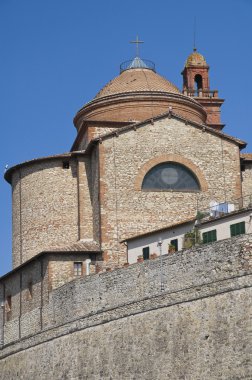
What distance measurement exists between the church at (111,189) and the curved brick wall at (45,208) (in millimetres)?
54

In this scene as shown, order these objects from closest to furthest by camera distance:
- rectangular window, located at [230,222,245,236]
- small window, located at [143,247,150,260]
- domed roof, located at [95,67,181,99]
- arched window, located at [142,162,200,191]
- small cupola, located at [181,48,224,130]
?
rectangular window, located at [230,222,245,236] → small window, located at [143,247,150,260] → arched window, located at [142,162,200,191] → domed roof, located at [95,67,181,99] → small cupola, located at [181,48,224,130]

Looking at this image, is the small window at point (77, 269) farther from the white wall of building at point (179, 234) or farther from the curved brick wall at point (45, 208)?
the curved brick wall at point (45, 208)

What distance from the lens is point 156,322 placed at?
37531mm

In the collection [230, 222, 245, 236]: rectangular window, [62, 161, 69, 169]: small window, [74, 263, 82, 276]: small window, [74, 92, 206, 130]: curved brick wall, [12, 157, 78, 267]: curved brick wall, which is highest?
[74, 92, 206, 130]: curved brick wall

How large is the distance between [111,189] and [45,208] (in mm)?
5055

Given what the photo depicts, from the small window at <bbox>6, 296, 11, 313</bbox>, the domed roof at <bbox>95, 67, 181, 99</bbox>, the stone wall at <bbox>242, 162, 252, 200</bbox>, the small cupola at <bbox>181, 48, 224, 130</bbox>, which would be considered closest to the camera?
the small window at <bbox>6, 296, 11, 313</bbox>

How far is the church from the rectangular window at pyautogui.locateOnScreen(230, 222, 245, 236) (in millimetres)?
→ 6361

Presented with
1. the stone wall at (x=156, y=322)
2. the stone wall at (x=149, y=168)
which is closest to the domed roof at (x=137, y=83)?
the stone wall at (x=149, y=168)

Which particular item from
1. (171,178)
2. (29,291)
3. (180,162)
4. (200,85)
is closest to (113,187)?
(171,178)

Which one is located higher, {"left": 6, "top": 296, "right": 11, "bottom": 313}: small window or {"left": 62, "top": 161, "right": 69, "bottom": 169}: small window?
{"left": 62, "top": 161, "right": 69, "bottom": 169}: small window

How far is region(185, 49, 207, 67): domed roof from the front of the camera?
6550 centimetres

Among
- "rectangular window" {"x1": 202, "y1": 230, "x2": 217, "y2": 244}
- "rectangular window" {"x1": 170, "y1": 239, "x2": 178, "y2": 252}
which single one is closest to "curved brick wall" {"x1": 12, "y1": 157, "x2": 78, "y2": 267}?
"rectangular window" {"x1": 170, "y1": 239, "x2": 178, "y2": 252}

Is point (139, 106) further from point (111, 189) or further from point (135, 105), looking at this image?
point (111, 189)

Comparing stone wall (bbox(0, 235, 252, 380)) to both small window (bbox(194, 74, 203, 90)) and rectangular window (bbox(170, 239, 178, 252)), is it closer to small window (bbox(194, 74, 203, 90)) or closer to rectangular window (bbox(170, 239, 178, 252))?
rectangular window (bbox(170, 239, 178, 252))
